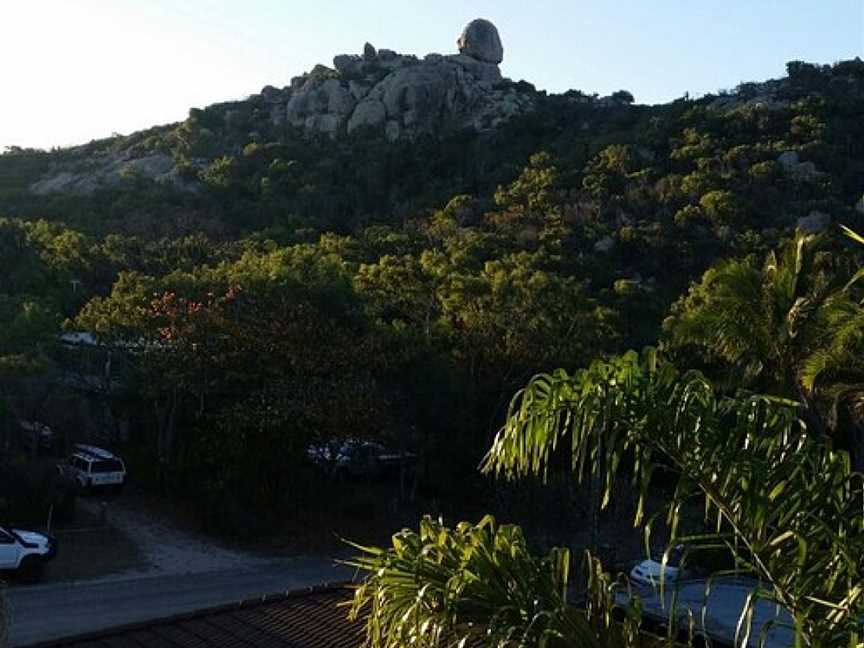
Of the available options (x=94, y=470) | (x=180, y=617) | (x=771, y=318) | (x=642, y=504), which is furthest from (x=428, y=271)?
(x=642, y=504)

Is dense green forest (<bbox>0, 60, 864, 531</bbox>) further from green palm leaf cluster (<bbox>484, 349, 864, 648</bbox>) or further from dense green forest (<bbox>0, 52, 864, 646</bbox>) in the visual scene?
green palm leaf cluster (<bbox>484, 349, 864, 648</bbox>)

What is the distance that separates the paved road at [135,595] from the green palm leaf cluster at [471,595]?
12368 mm

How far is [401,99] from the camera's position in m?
75.9

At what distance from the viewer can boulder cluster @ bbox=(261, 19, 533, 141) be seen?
73.9 meters

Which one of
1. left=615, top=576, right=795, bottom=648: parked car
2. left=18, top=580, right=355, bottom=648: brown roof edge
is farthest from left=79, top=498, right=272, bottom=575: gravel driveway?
left=615, top=576, right=795, bottom=648: parked car

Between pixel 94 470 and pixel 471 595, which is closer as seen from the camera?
pixel 471 595

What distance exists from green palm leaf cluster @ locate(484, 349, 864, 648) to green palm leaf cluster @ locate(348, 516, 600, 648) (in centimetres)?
40

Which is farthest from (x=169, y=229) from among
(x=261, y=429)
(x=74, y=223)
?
(x=261, y=429)

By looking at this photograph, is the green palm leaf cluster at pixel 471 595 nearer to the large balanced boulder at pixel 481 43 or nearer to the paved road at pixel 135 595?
the paved road at pixel 135 595

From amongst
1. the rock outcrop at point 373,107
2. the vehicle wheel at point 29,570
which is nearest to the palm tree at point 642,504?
the vehicle wheel at point 29,570

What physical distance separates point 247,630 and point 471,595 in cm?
519

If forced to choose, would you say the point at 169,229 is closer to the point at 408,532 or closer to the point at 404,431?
the point at 404,431

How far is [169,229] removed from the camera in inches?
2042

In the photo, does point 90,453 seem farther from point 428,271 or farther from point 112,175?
point 112,175
